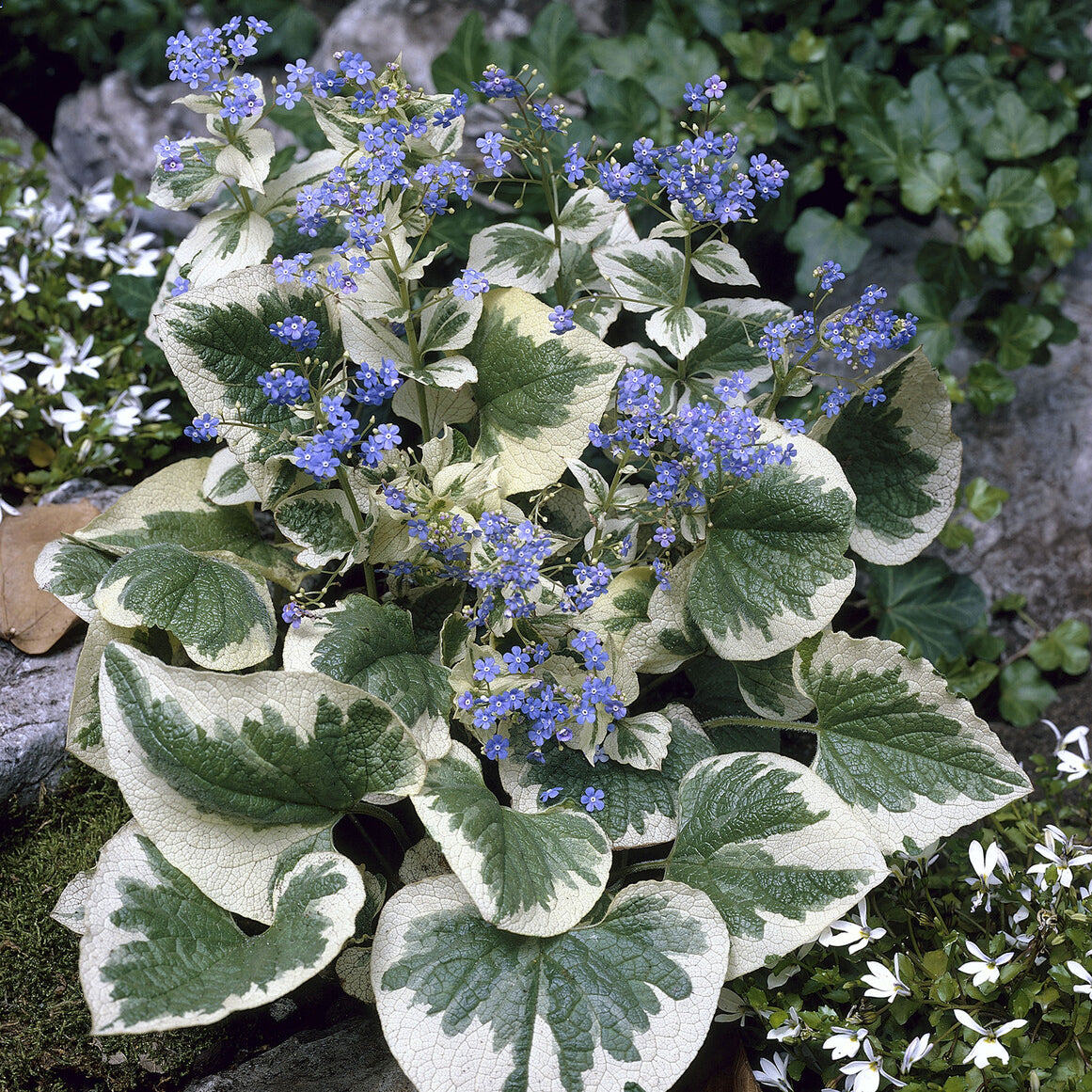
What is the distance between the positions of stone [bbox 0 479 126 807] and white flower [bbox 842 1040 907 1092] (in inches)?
58.5

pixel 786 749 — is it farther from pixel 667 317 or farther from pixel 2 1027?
pixel 2 1027

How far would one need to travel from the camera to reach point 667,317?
1763 millimetres

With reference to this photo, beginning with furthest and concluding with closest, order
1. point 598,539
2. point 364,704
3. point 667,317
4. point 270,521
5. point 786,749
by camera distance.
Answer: point 270,521 < point 786,749 < point 667,317 < point 598,539 < point 364,704

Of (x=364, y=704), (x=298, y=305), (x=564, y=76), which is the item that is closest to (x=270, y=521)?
(x=298, y=305)

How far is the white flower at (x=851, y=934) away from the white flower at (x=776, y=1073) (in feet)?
0.61

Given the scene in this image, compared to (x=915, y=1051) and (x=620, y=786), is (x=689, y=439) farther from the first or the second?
(x=915, y=1051)

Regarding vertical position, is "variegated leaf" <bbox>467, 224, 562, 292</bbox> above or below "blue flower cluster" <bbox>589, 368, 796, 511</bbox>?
above

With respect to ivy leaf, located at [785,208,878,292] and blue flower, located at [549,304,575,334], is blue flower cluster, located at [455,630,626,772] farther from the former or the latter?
ivy leaf, located at [785,208,878,292]

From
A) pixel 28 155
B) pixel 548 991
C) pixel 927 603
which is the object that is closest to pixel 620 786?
pixel 548 991

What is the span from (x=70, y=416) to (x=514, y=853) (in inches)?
58.5

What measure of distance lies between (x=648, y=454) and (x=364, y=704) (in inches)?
22.5

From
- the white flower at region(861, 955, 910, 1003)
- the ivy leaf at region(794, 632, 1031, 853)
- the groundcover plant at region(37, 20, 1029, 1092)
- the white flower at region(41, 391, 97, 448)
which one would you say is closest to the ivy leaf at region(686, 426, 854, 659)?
the groundcover plant at region(37, 20, 1029, 1092)

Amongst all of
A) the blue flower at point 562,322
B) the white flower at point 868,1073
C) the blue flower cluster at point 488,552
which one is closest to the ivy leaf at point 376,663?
the blue flower cluster at point 488,552

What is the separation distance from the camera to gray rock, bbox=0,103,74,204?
3057 millimetres
